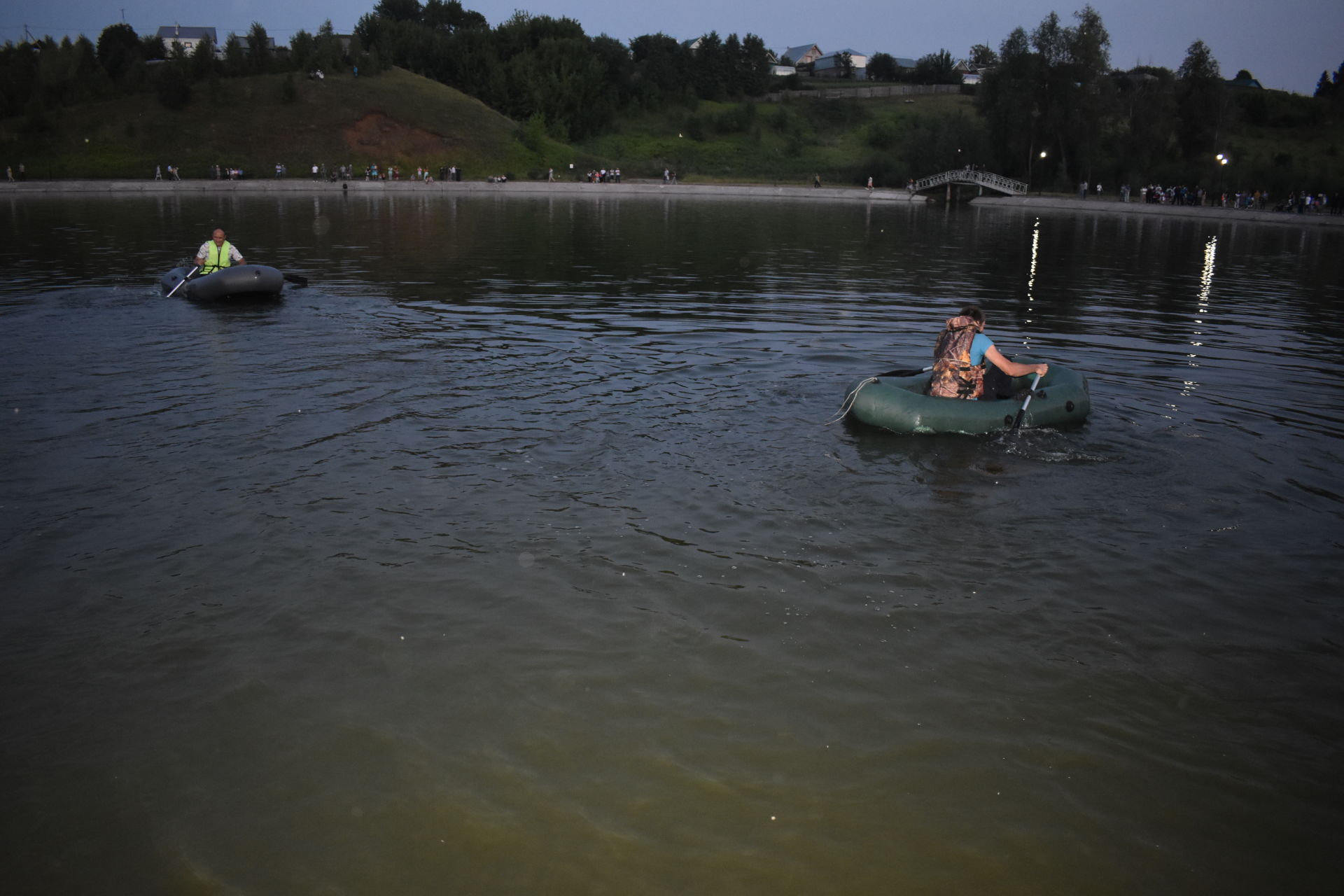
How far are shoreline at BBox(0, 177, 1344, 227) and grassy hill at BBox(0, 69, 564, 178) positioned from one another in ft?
22.2

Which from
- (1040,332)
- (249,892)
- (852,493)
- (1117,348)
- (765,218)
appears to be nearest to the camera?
(249,892)

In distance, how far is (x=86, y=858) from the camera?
4.73 m

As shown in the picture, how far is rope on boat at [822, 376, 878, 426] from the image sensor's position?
11.6 meters

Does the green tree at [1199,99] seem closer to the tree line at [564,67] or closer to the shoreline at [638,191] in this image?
the shoreline at [638,191]

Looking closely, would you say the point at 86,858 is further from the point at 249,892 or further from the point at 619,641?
the point at 619,641

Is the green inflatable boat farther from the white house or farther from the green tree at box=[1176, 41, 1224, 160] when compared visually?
the white house

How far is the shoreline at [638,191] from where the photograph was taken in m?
58.7

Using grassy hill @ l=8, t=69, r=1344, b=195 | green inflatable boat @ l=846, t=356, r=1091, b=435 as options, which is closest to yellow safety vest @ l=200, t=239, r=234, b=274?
green inflatable boat @ l=846, t=356, r=1091, b=435

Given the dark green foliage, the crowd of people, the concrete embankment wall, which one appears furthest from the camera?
the dark green foliage

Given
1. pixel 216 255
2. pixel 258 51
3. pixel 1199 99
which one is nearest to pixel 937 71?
pixel 1199 99

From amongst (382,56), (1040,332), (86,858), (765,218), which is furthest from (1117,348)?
(382,56)

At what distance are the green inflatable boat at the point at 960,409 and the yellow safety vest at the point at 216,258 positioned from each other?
1510 centimetres

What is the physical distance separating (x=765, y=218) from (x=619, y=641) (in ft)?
157

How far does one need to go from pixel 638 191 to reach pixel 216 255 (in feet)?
189
